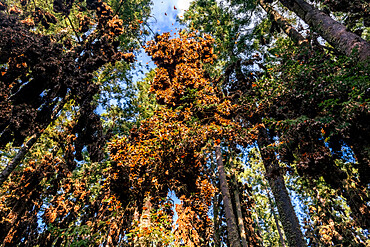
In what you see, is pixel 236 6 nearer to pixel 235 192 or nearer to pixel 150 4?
pixel 150 4

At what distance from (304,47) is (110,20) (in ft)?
30.9

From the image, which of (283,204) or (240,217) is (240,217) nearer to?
(240,217)

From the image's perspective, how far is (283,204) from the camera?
4.93m

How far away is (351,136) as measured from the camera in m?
4.54

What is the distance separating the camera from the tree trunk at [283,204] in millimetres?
4452

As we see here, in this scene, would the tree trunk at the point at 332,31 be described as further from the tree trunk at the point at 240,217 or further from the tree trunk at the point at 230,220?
the tree trunk at the point at 240,217

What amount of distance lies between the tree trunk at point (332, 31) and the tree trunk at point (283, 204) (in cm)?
352

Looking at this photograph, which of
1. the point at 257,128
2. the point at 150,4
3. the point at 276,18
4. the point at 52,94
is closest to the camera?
the point at 257,128

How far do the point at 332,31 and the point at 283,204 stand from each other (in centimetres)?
545

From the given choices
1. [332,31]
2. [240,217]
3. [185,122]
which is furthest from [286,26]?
[240,217]

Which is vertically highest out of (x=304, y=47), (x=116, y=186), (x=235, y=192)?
(x=304, y=47)

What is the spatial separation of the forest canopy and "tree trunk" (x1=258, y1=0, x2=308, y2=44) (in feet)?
0.21

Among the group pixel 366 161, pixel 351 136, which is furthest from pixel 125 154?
pixel 366 161

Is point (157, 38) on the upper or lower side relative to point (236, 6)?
lower
